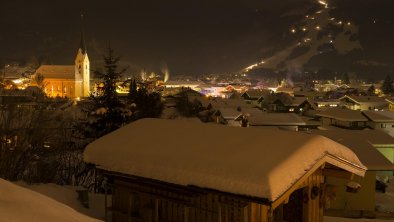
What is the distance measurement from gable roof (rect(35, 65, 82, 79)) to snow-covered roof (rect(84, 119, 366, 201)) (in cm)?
5812

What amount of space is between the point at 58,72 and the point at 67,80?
2.78 meters

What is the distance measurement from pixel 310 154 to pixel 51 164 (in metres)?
8.01

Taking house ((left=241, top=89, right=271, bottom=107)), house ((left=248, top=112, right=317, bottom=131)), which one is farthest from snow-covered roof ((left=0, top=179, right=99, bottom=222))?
house ((left=241, top=89, right=271, bottom=107))

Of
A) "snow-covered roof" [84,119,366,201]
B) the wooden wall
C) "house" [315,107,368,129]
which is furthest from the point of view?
"house" [315,107,368,129]

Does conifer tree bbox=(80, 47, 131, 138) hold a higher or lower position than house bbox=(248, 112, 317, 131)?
higher

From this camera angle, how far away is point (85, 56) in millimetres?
67562

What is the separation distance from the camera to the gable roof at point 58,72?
6249 cm

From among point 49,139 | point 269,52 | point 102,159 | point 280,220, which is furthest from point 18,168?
point 269,52

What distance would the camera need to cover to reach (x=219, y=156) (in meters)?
5.87

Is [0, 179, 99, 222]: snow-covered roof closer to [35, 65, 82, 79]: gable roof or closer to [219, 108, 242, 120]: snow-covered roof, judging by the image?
[219, 108, 242, 120]: snow-covered roof

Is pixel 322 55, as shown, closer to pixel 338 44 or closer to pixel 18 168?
pixel 338 44

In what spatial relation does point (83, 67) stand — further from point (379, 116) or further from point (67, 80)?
point (379, 116)

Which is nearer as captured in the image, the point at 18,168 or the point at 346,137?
the point at 18,168

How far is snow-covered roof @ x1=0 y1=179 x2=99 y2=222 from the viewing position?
2733 mm
